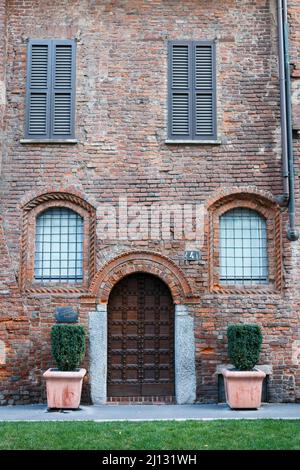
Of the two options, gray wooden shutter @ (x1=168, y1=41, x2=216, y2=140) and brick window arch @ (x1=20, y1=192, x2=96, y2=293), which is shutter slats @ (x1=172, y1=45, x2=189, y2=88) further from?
brick window arch @ (x1=20, y1=192, x2=96, y2=293)

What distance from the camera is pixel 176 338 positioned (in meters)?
10.8

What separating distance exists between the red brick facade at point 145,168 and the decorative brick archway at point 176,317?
4 centimetres

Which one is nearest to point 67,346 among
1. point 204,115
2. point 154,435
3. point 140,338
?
point 140,338

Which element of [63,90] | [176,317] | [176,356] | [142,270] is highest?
[63,90]

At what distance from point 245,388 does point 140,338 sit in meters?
2.15

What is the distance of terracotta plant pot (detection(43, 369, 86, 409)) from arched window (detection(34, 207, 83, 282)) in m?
1.98

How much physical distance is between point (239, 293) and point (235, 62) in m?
4.56

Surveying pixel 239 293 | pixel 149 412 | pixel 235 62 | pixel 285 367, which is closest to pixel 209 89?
pixel 235 62

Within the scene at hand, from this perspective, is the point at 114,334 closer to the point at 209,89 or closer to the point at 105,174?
the point at 105,174

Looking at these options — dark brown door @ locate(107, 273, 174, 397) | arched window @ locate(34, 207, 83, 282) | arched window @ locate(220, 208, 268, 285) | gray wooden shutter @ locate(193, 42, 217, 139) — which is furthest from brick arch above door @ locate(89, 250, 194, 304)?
gray wooden shutter @ locate(193, 42, 217, 139)

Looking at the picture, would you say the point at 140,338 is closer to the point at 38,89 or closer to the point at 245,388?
the point at 245,388

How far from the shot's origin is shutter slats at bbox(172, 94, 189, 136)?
37.3 ft

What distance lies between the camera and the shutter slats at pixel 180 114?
11.4 meters

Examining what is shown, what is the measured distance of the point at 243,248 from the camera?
1130cm
